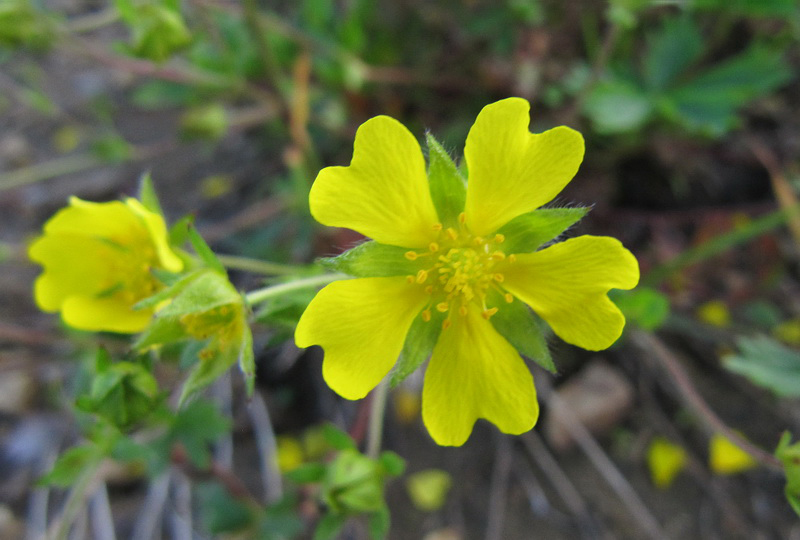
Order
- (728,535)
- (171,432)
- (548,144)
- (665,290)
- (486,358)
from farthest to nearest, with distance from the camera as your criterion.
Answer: (665,290), (728,535), (171,432), (486,358), (548,144)

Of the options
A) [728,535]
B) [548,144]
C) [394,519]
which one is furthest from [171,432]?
[728,535]

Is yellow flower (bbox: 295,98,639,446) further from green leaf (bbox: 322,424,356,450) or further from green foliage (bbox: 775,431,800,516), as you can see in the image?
green foliage (bbox: 775,431,800,516)

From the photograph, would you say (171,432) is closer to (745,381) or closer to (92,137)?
(745,381)

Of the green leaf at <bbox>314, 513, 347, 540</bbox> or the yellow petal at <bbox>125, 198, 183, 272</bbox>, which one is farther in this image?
the green leaf at <bbox>314, 513, 347, 540</bbox>

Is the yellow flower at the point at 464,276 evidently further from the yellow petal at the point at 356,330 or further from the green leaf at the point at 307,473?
the green leaf at the point at 307,473

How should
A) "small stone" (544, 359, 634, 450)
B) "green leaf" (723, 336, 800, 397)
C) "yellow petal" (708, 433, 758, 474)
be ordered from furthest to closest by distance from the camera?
"small stone" (544, 359, 634, 450), "yellow petal" (708, 433, 758, 474), "green leaf" (723, 336, 800, 397)

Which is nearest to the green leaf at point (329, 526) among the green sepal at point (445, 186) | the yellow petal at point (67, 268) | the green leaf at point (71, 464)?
the green leaf at point (71, 464)

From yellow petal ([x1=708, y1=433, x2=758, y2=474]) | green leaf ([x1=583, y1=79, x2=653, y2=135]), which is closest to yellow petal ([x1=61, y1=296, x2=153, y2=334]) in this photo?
green leaf ([x1=583, y1=79, x2=653, y2=135])
